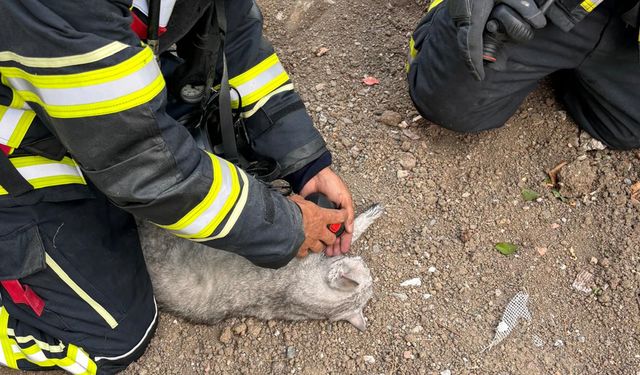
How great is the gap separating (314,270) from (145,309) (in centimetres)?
79

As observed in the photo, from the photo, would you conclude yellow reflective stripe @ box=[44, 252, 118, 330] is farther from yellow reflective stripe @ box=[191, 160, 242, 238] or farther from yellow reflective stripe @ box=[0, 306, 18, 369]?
yellow reflective stripe @ box=[191, 160, 242, 238]

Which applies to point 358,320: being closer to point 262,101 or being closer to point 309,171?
point 309,171

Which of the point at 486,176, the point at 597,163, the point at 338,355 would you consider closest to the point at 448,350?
the point at 338,355

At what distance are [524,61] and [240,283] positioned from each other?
171cm

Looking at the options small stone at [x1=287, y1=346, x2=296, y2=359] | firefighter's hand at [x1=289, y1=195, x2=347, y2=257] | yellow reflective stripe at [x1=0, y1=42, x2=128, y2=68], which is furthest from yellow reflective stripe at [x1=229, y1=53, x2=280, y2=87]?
small stone at [x1=287, y1=346, x2=296, y2=359]

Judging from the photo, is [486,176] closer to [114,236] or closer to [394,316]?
[394,316]

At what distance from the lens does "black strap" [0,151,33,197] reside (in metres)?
2.06

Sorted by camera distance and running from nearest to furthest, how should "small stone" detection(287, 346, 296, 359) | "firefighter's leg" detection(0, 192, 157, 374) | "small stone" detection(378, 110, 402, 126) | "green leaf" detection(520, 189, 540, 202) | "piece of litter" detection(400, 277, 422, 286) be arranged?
"firefighter's leg" detection(0, 192, 157, 374), "small stone" detection(287, 346, 296, 359), "piece of litter" detection(400, 277, 422, 286), "green leaf" detection(520, 189, 540, 202), "small stone" detection(378, 110, 402, 126)

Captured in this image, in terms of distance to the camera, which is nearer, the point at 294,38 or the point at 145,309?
the point at 145,309

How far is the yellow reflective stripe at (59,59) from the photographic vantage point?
1567 millimetres

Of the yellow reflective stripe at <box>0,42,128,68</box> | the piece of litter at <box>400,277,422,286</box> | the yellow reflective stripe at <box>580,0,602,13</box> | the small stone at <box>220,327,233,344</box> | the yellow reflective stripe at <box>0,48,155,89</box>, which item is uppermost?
the yellow reflective stripe at <box>0,42,128,68</box>

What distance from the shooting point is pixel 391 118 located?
318 centimetres

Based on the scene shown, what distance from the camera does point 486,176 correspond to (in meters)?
2.99

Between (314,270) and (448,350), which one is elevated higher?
(314,270)
